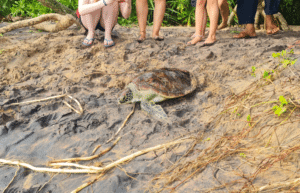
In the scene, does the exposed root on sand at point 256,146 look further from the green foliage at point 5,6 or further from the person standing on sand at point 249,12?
the green foliage at point 5,6

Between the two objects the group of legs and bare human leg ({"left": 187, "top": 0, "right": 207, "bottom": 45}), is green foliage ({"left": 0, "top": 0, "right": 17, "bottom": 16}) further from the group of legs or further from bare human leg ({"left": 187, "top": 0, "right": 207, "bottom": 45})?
bare human leg ({"left": 187, "top": 0, "right": 207, "bottom": 45})

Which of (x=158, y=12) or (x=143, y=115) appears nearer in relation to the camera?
(x=143, y=115)

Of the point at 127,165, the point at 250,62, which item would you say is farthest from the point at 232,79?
the point at 127,165

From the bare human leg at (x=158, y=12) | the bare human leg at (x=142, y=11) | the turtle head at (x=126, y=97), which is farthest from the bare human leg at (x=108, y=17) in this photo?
the turtle head at (x=126, y=97)

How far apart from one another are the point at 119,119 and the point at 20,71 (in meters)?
1.68

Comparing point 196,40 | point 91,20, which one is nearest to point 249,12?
point 196,40

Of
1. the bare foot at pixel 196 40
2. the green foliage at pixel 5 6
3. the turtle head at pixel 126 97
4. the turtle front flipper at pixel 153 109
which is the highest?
the green foliage at pixel 5 6

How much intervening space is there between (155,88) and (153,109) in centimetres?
25

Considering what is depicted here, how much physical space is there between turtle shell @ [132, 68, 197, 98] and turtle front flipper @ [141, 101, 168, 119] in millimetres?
150

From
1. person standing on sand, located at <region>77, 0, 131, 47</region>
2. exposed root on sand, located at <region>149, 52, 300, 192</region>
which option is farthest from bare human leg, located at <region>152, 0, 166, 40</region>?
exposed root on sand, located at <region>149, 52, 300, 192</region>

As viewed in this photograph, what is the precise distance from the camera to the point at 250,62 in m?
2.65

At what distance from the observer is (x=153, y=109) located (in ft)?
6.79

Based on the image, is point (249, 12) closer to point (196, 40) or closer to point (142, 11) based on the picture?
point (196, 40)

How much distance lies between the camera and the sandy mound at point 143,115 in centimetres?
131
